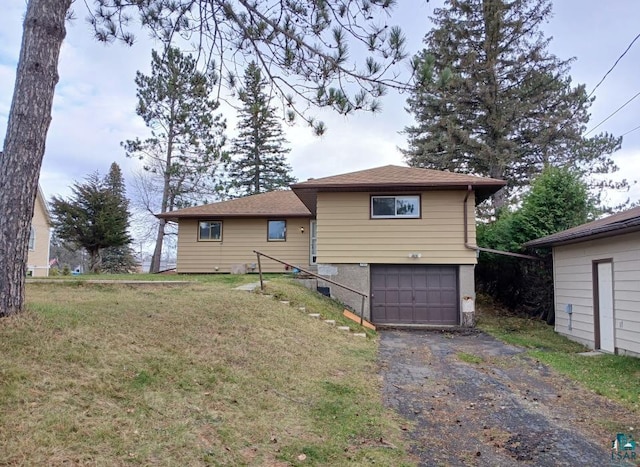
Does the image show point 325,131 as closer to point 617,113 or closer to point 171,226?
point 617,113

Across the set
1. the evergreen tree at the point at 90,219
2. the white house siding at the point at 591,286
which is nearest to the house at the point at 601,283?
the white house siding at the point at 591,286

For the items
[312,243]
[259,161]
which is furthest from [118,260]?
[312,243]

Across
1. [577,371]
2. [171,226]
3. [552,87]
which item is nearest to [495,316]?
[577,371]

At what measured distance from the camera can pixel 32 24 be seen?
180 inches

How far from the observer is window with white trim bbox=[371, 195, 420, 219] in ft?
39.3

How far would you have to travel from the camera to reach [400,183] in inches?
454

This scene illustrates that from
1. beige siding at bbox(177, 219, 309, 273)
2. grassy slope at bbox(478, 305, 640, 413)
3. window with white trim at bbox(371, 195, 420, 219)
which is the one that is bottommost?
grassy slope at bbox(478, 305, 640, 413)

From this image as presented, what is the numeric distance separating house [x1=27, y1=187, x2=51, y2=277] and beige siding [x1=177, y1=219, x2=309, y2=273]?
10236mm

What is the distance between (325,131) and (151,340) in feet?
12.5

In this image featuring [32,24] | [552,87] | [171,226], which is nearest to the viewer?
[32,24]

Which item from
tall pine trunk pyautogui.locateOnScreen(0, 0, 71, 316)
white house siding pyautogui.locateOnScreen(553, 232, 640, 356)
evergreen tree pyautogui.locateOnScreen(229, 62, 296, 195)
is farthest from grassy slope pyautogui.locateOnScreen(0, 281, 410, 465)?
evergreen tree pyautogui.locateOnScreen(229, 62, 296, 195)

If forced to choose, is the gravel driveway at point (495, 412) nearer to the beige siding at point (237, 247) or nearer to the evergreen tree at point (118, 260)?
the beige siding at point (237, 247)

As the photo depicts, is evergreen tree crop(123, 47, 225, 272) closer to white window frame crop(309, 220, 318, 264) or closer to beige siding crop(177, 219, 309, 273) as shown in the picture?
beige siding crop(177, 219, 309, 273)

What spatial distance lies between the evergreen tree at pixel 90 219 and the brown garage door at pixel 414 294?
14205mm
